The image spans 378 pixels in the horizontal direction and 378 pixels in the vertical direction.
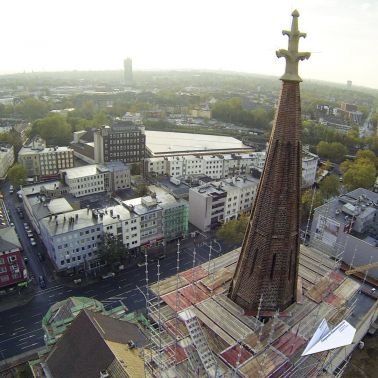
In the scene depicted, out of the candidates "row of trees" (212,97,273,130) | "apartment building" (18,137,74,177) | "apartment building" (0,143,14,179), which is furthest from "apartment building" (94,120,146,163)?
"row of trees" (212,97,273,130)

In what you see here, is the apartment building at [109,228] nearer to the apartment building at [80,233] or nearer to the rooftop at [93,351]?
the apartment building at [80,233]

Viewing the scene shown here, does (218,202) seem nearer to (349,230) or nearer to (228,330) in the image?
(349,230)

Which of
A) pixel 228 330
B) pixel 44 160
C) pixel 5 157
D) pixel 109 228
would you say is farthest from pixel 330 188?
pixel 5 157

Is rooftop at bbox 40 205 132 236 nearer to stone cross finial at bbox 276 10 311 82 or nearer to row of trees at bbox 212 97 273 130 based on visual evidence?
stone cross finial at bbox 276 10 311 82

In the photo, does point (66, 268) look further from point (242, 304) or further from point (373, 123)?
point (373, 123)

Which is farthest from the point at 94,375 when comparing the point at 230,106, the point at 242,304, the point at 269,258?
the point at 230,106
